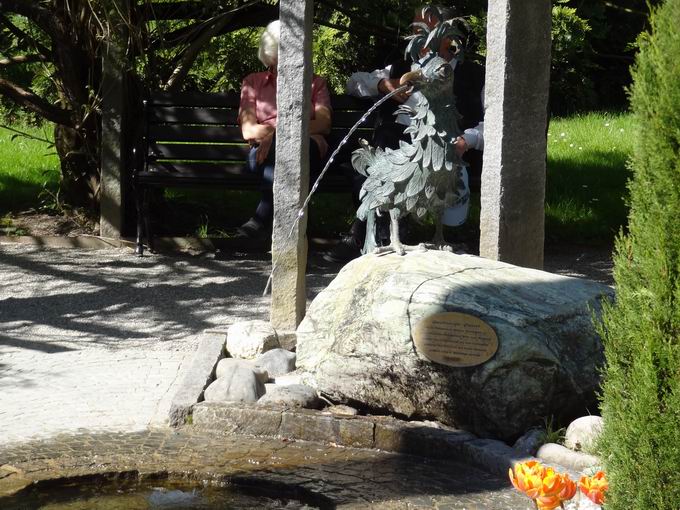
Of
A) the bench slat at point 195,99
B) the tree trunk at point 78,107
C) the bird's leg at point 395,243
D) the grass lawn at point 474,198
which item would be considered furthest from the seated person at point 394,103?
the tree trunk at point 78,107

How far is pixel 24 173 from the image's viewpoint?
1023 cm

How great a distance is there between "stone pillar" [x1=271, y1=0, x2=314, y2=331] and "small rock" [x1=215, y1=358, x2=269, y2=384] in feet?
1.77

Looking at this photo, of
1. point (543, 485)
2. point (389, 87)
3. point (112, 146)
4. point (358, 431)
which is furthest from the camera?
point (112, 146)

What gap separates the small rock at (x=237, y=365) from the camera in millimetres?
5094

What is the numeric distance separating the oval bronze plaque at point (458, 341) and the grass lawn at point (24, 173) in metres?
A: 5.54

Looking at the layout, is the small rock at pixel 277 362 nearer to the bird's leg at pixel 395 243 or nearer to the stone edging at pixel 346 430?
the stone edging at pixel 346 430

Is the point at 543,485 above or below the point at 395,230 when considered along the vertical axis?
below

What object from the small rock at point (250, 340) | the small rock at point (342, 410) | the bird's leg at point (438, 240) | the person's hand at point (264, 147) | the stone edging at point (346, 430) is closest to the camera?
the stone edging at point (346, 430)

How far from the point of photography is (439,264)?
489cm

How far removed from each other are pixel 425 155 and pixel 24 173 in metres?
6.14

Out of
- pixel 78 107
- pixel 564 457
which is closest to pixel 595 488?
pixel 564 457

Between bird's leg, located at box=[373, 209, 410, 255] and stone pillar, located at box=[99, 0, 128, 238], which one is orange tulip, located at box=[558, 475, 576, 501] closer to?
bird's leg, located at box=[373, 209, 410, 255]

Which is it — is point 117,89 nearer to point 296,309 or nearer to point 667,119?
point 296,309

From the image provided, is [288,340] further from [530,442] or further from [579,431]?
[579,431]
